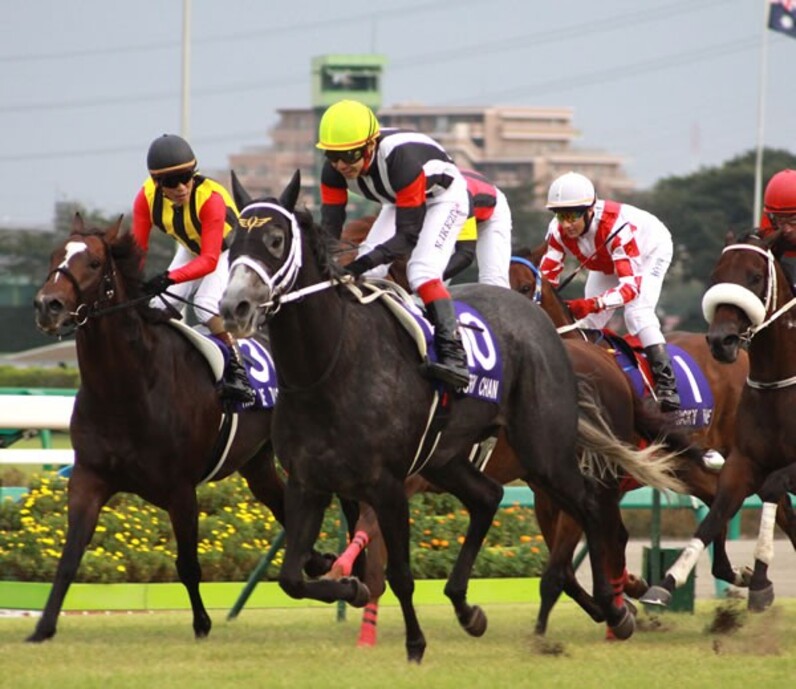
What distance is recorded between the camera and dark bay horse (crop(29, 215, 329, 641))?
24.6 feet

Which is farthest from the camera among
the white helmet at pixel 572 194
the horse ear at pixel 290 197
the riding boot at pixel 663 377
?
the riding boot at pixel 663 377

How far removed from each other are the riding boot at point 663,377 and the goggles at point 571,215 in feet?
2.52

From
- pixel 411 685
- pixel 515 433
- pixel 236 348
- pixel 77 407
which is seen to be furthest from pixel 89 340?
pixel 411 685

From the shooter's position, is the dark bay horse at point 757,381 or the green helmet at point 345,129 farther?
the dark bay horse at point 757,381

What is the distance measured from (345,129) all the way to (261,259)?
842 millimetres

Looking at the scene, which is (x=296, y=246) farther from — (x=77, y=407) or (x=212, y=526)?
(x=212, y=526)

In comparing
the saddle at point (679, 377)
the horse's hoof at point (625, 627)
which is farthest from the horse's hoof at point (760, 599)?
the saddle at point (679, 377)

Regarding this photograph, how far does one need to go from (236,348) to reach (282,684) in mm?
2717

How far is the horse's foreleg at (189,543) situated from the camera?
7.85m

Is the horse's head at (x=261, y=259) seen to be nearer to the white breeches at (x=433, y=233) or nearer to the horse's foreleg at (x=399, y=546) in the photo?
the white breeches at (x=433, y=233)

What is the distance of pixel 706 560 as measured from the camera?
13188 mm

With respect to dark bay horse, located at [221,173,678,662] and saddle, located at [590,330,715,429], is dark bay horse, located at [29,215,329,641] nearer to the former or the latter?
dark bay horse, located at [221,173,678,662]

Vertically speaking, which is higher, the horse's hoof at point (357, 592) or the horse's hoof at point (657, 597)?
the horse's hoof at point (357, 592)

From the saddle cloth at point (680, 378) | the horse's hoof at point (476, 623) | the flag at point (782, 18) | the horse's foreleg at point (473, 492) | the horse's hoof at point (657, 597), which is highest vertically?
the flag at point (782, 18)
